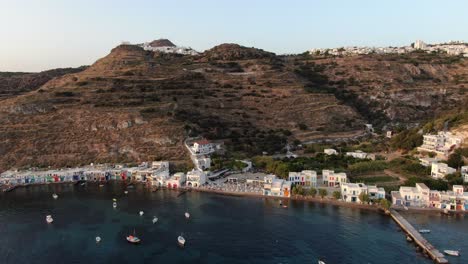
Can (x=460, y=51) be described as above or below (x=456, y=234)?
above

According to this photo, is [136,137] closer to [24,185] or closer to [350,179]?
[24,185]

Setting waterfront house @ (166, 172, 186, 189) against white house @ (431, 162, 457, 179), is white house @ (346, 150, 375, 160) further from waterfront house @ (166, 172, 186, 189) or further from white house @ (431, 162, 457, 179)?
waterfront house @ (166, 172, 186, 189)

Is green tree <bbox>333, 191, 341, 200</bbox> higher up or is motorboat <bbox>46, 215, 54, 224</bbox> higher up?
green tree <bbox>333, 191, 341, 200</bbox>

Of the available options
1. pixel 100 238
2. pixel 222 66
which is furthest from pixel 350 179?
pixel 222 66

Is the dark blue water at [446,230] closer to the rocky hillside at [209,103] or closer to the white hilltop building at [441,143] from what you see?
the white hilltop building at [441,143]

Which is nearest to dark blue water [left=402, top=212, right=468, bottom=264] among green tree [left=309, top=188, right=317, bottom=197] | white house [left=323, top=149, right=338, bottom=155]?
green tree [left=309, top=188, right=317, bottom=197]

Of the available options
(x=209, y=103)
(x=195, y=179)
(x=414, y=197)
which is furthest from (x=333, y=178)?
(x=209, y=103)

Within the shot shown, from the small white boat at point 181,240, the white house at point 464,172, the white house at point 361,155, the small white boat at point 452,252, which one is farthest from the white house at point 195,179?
the white house at point 464,172
